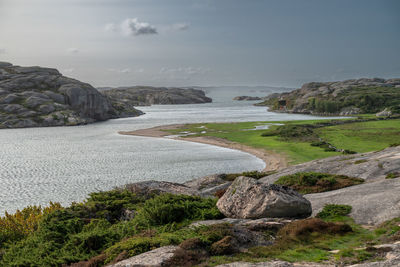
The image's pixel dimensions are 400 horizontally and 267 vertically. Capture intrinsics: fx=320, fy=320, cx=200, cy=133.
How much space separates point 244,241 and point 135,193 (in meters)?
13.3

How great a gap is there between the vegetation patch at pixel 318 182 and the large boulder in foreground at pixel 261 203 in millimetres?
8491

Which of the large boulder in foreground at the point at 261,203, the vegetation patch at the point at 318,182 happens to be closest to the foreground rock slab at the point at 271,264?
the large boulder in foreground at the point at 261,203

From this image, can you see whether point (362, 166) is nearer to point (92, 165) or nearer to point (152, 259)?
point (152, 259)

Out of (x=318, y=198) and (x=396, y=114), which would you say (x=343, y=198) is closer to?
(x=318, y=198)

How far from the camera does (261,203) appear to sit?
652 inches

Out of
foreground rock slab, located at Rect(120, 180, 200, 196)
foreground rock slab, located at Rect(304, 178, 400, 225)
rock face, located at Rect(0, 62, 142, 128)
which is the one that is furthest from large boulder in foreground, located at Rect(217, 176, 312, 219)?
rock face, located at Rect(0, 62, 142, 128)

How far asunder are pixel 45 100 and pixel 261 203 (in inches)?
6041

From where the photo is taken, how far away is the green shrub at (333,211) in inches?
672

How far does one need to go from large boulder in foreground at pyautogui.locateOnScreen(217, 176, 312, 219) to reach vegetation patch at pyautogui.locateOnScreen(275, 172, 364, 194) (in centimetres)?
849

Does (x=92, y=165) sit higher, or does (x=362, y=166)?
(x=362, y=166)

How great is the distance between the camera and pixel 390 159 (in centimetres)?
2805

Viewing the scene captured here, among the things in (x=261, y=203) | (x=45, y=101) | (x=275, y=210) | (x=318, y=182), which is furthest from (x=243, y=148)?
(x=45, y=101)

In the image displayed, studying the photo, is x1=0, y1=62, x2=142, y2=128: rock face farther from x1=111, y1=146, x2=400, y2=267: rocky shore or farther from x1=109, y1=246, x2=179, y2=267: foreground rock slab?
x1=109, y1=246, x2=179, y2=267: foreground rock slab

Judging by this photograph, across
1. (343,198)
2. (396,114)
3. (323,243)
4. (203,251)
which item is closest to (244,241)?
(203,251)
